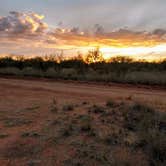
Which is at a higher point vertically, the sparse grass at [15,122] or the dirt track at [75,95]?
the sparse grass at [15,122]

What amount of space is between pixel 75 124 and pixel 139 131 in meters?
1.75

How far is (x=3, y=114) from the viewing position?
820 cm

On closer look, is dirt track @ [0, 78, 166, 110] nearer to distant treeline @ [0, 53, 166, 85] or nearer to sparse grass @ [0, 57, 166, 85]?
sparse grass @ [0, 57, 166, 85]

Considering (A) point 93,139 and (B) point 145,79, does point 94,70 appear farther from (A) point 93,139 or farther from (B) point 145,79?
(A) point 93,139

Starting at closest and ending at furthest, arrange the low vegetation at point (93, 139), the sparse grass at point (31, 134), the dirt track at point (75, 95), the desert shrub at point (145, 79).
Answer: the low vegetation at point (93, 139)
the sparse grass at point (31, 134)
the dirt track at point (75, 95)
the desert shrub at point (145, 79)

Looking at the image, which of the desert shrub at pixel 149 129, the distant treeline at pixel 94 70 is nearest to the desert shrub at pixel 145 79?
the distant treeline at pixel 94 70

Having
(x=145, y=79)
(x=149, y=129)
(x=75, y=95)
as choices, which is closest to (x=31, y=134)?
(x=149, y=129)

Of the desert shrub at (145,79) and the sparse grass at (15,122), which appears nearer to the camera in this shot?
the sparse grass at (15,122)

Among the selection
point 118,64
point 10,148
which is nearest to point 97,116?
point 10,148

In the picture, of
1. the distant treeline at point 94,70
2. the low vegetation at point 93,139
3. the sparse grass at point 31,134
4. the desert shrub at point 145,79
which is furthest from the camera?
the distant treeline at point 94,70

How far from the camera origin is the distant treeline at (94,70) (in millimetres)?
19233

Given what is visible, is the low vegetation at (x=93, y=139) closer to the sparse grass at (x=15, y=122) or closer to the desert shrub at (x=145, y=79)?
the sparse grass at (x=15, y=122)

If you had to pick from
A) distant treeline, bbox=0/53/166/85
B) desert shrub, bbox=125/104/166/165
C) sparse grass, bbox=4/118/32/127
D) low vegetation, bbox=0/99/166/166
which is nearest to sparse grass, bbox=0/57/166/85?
distant treeline, bbox=0/53/166/85

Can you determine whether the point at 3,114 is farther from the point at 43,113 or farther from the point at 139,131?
the point at 139,131
